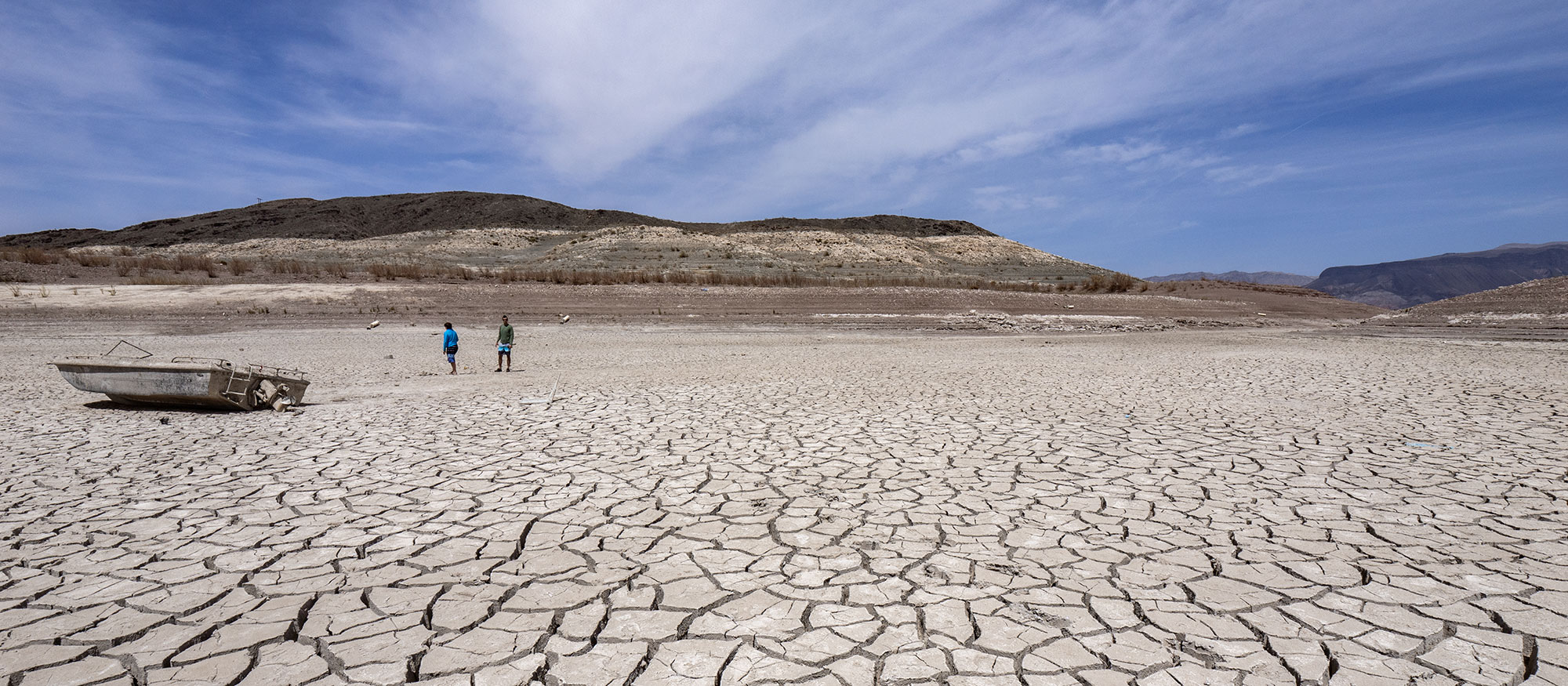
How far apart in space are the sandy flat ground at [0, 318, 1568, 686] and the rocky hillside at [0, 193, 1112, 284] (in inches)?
1061

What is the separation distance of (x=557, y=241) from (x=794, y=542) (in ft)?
164

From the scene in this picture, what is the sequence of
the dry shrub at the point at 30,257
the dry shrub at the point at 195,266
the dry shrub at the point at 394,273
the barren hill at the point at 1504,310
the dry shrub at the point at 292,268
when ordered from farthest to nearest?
1. the dry shrub at the point at 394,273
2. the dry shrub at the point at 292,268
3. the dry shrub at the point at 195,266
4. the dry shrub at the point at 30,257
5. the barren hill at the point at 1504,310

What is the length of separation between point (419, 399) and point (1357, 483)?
378 inches

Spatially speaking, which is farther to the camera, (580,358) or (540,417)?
(580,358)

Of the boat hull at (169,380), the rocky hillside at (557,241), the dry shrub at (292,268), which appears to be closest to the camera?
the boat hull at (169,380)

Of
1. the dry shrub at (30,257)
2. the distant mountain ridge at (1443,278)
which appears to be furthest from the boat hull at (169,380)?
the distant mountain ridge at (1443,278)

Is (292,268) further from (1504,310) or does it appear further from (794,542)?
(1504,310)

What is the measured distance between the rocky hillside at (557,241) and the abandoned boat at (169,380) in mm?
26165

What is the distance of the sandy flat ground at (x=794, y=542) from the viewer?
2.70m

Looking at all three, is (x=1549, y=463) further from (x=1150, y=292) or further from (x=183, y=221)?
(x=183, y=221)

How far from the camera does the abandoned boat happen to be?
738 cm

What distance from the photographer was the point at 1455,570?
3.38 meters

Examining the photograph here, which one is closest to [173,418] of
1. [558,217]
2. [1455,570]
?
[1455,570]

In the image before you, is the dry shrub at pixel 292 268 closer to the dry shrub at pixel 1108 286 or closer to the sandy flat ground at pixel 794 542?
the sandy flat ground at pixel 794 542
